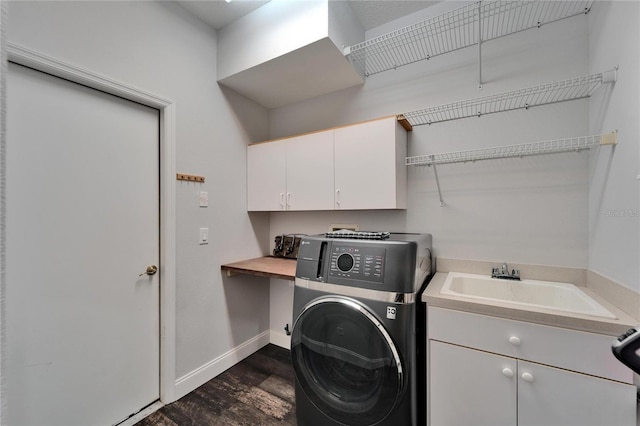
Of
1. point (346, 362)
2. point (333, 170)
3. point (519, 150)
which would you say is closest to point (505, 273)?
point (519, 150)

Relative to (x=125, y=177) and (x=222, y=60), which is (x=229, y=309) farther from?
(x=222, y=60)

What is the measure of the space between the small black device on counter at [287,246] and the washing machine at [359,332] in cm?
94

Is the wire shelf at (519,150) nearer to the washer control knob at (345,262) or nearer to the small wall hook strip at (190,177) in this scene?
the washer control knob at (345,262)

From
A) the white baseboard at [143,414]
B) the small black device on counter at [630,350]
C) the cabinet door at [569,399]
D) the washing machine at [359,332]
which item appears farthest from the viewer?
the white baseboard at [143,414]

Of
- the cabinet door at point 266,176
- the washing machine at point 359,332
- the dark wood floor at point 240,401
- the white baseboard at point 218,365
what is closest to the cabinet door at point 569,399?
the washing machine at point 359,332

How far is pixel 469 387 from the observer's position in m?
1.21

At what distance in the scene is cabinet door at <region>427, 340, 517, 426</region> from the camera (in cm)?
114

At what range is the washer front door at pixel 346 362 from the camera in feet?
3.98

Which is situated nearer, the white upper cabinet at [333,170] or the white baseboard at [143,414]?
the white baseboard at [143,414]

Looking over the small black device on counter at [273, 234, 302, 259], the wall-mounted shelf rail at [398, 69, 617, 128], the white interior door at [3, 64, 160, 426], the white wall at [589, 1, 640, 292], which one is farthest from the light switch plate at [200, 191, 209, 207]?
the white wall at [589, 1, 640, 292]

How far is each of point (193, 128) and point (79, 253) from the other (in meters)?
1.10

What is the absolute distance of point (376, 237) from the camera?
1.41 meters

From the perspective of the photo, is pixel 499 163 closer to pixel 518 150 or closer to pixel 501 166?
pixel 501 166

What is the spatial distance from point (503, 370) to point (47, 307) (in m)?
2.30
